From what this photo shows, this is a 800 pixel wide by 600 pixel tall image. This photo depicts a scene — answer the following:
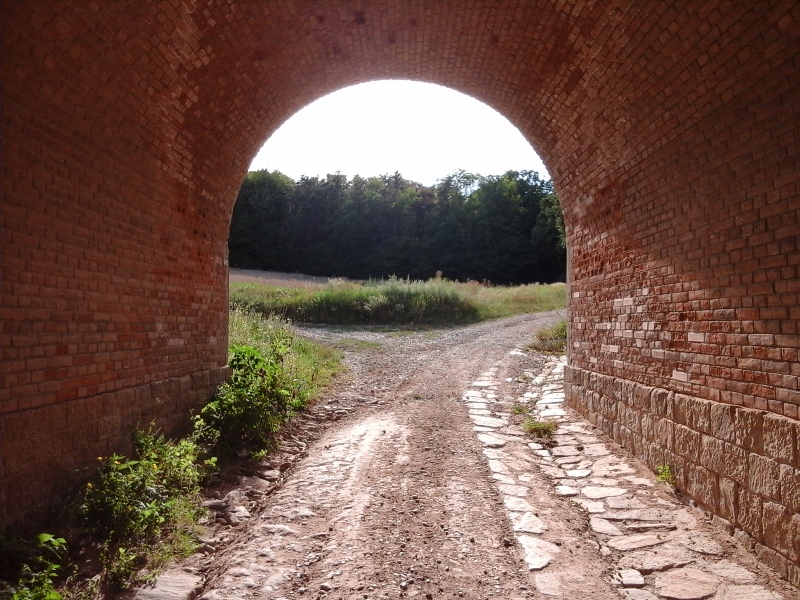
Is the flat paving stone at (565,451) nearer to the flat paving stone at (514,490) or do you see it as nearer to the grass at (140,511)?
the flat paving stone at (514,490)

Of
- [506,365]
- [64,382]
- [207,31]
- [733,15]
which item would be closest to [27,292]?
[64,382]

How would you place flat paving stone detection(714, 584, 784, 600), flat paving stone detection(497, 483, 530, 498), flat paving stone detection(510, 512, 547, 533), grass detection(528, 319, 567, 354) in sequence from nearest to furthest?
flat paving stone detection(714, 584, 784, 600), flat paving stone detection(510, 512, 547, 533), flat paving stone detection(497, 483, 530, 498), grass detection(528, 319, 567, 354)

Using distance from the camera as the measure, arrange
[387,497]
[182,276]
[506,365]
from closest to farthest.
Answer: [387,497] → [182,276] → [506,365]

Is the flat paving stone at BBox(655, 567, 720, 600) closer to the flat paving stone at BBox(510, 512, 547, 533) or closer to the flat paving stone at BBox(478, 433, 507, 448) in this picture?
the flat paving stone at BBox(510, 512, 547, 533)

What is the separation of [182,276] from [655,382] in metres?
5.17

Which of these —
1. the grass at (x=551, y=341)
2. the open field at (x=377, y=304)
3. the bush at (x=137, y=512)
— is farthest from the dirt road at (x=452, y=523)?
the open field at (x=377, y=304)

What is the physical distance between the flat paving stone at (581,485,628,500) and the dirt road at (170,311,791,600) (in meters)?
0.02

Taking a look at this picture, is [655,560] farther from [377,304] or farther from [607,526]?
[377,304]

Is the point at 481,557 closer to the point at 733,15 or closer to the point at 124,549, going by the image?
the point at 124,549

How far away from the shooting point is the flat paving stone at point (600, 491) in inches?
199

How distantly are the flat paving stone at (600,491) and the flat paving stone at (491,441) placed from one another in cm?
137

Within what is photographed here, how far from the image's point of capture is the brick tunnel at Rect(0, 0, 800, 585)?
3801 millimetres

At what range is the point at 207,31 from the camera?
541 cm

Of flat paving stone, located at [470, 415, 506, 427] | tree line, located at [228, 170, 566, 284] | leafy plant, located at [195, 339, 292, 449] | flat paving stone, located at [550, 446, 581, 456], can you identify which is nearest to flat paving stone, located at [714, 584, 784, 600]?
flat paving stone, located at [550, 446, 581, 456]
